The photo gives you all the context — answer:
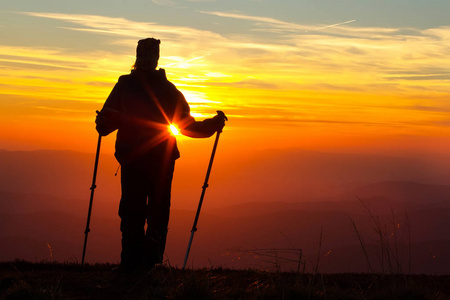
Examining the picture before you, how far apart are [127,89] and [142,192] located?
1.46 metres

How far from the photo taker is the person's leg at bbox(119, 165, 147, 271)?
9.73 meters

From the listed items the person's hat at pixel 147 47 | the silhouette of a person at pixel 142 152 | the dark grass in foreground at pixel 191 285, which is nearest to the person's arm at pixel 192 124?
the silhouette of a person at pixel 142 152

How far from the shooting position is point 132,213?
975 centimetres

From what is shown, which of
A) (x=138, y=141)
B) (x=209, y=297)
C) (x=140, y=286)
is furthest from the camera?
(x=138, y=141)

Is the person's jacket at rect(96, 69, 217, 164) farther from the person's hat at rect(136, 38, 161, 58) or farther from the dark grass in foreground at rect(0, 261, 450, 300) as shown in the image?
the dark grass in foreground at rect(0, 261, 450, 300)

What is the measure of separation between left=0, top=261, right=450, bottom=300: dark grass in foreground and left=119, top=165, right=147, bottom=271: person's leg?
1.22ft

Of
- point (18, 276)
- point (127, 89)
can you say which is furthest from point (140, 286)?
point (127, 89)

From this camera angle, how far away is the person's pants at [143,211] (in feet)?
32.0

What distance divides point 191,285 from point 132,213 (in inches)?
121

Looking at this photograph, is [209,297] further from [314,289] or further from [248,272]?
[248,272]

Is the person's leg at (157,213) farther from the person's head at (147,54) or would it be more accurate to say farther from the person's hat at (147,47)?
the person's hat at (147,47)

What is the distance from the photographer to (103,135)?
395 inches

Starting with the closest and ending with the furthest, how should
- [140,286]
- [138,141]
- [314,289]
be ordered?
[314,289] < [140,286] < [138,141]

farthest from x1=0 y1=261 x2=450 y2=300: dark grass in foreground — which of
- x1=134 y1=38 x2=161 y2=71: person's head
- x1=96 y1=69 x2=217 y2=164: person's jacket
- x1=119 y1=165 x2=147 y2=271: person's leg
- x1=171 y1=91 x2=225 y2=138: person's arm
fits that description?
x1=134 y1=38 x2=161 y2=71: person's head
